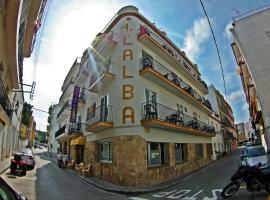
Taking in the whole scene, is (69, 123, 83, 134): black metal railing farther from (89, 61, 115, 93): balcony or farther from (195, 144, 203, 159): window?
(195, 144, 203, 159): window

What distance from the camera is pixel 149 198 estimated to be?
8938 millimetres

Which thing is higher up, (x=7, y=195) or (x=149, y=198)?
(x=7, y=195)

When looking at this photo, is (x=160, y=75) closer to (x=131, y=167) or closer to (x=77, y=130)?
(x=131, y=167)

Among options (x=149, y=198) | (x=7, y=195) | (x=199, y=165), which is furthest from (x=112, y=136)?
(x=199, y=165)

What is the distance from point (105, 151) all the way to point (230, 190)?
903 centimetres

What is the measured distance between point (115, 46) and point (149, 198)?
1031 cm

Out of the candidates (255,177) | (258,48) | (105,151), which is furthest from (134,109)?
(258,48)

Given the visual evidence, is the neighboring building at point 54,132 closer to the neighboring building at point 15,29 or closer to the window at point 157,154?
the window at point 157,154

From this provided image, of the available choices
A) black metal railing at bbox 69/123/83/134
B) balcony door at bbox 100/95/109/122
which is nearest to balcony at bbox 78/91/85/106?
black metal railing at bbox 69/123/83/134

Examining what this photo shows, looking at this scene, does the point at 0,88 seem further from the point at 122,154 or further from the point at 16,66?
the point at 122,154

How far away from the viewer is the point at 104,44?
14.9 meters

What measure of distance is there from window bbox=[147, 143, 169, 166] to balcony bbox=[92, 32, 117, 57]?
24.7 ft

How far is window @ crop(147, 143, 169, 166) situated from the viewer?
1280cm

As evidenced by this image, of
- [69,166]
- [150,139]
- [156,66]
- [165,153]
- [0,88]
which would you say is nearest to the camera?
[0,88]
